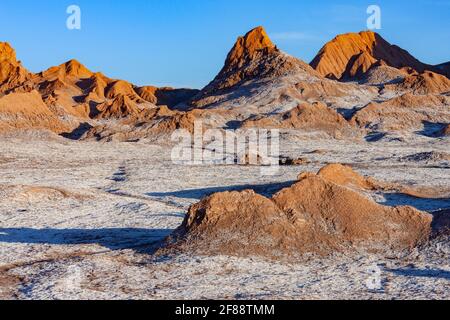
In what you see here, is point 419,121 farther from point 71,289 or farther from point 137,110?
point 71,289

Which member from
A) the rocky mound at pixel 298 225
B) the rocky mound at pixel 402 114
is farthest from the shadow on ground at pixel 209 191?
the rocky mound at pixel 402 114

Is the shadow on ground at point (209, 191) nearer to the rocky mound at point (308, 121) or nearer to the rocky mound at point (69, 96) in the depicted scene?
the rocky mound at point (308, 121)

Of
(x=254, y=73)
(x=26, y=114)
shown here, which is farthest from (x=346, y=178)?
(x=254, y=73)

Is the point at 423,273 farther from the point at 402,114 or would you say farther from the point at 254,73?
the point at 254,73

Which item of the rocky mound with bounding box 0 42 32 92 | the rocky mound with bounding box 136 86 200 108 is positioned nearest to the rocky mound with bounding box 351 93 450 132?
the rocky mound with bounding box 136 86 200 108

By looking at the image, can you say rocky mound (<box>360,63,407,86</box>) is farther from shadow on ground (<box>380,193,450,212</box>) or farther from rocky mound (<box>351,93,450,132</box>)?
shadow on ground (<box>380,193,450,212</box>)


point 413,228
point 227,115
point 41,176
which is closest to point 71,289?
point 413,228
